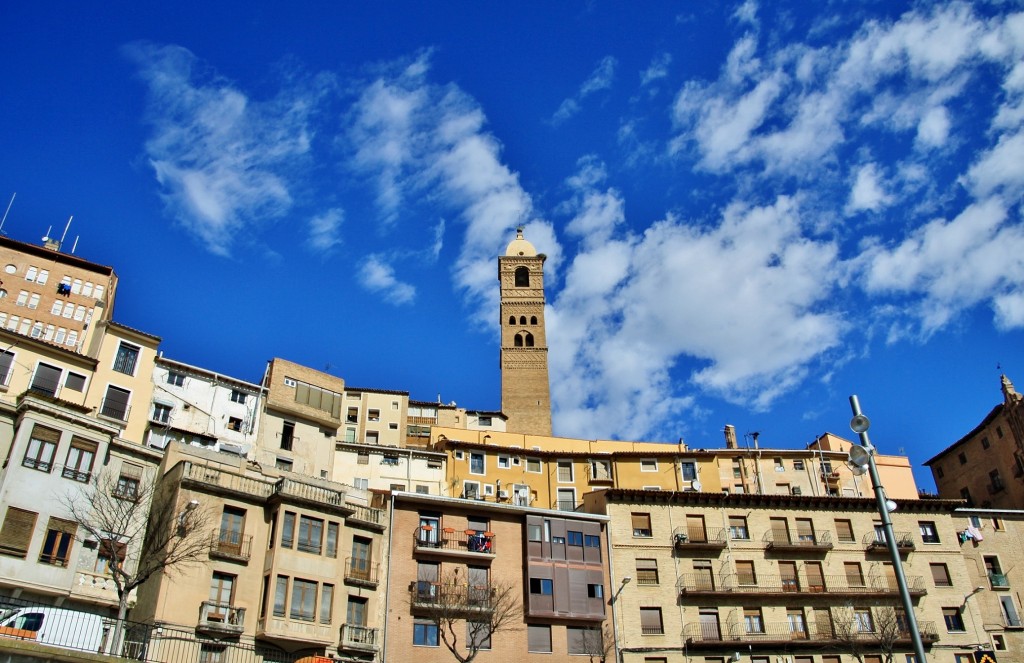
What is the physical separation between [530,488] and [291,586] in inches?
1034

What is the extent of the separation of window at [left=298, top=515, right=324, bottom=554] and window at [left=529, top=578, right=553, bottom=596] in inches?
502

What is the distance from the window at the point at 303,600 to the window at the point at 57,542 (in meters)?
9.68

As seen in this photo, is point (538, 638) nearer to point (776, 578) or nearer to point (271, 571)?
point (271, 571)

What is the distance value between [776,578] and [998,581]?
52.2ft

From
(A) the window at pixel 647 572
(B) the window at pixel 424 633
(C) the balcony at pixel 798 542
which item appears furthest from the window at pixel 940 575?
(B) the window at pixel 424 633

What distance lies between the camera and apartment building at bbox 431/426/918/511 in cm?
6231

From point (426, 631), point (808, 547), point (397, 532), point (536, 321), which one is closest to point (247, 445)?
point (397, 532)

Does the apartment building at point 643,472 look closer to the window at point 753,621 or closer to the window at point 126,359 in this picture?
the window at point 753,621

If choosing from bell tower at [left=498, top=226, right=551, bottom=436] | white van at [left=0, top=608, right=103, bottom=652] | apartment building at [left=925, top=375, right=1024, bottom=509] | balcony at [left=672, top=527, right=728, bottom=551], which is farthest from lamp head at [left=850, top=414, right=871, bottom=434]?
bell tower at [left=498, top=226, right=551, bottom=436]

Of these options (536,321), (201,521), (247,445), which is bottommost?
(201,521)

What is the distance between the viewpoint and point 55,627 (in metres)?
27.3

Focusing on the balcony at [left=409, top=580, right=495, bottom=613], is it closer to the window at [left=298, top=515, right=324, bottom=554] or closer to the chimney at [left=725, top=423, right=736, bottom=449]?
the window at [left=298, top=515, right=324, bottom=554]

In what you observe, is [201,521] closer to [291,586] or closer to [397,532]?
[291,586]

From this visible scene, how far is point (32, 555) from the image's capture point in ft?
113
